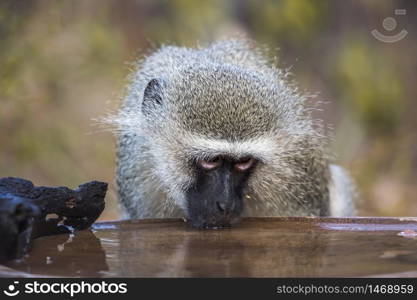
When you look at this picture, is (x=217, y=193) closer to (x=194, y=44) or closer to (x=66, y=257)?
(x=66, y=257)

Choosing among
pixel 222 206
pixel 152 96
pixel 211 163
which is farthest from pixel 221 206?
pixel 152 96

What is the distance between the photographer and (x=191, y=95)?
13.4 feet

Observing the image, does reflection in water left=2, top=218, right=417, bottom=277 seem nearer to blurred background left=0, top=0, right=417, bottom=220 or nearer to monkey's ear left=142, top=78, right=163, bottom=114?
monkey's ear left=142, top=78, right=163, bottom=114

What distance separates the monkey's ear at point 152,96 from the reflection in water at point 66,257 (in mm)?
980

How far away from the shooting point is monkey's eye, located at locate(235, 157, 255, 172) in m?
4.05

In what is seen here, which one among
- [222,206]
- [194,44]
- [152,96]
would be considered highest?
[194,44]

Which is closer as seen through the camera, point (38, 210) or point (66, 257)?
point (66, 257)

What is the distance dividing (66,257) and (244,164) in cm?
134

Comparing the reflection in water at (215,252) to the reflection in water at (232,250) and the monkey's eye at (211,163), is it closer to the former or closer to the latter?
the reflection in water at (232,250)

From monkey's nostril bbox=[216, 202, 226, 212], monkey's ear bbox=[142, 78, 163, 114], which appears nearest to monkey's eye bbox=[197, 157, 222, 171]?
monkey's nostril bbox=[216, 202, 226, 212]

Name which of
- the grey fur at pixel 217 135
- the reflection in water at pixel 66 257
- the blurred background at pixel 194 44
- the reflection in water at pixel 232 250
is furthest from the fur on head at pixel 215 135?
the blurred background at pixel 194 44

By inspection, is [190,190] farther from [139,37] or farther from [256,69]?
[139,37]

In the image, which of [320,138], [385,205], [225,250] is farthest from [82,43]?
[225,250]

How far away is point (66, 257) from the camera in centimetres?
306
